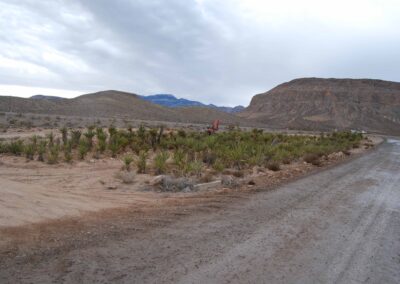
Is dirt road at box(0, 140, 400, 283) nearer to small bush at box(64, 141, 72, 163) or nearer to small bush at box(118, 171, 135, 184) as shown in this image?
small bush at box(118, 171, 135, 184)

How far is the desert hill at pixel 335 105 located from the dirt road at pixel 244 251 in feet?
404

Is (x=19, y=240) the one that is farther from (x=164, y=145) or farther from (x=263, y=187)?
(x=164, y=145)

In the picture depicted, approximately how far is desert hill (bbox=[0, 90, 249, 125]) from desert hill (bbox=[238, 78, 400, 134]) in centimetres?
3565

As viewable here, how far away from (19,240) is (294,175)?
11.7m

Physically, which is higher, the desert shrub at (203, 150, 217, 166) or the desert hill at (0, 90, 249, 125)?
the desert hill at (0, 90, 249, 125)

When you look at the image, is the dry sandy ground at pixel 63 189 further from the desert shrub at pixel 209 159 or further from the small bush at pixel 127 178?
the desert shrub at pixel 209 159

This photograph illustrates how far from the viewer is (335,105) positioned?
14512 cm

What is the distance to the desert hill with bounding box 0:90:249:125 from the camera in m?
72.9

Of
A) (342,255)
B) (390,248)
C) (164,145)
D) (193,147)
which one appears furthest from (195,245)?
(164,145)

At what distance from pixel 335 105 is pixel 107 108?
287 ft

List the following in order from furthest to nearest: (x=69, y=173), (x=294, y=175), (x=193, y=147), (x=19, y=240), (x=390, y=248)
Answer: (x=193, y=147)
(x=294, y=175)
(x=69, y=173)
(x=390, y=248)
(x=19, y=240)

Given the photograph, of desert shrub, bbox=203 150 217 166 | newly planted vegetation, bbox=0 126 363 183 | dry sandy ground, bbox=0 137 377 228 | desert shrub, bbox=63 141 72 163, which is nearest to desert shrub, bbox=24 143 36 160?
newly planted vegetation, bbox=0 126 363 183

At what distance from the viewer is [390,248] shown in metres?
7.43

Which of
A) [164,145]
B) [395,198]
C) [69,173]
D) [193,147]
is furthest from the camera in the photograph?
[164,145]
